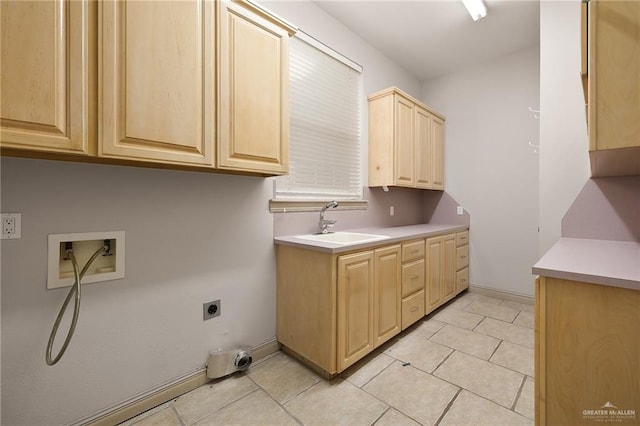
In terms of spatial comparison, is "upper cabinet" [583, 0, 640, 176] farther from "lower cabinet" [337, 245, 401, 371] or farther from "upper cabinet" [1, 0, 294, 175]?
"upper cabinet" [1, 0, 294, 175]

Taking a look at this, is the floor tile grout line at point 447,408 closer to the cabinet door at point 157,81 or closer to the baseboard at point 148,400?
the baseboard at point 148,400

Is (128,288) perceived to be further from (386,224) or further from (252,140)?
(386,224)

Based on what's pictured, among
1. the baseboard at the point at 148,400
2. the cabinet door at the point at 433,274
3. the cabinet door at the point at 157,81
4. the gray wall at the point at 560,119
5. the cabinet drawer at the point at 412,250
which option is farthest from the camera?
the cabinet door at the point at 433,274

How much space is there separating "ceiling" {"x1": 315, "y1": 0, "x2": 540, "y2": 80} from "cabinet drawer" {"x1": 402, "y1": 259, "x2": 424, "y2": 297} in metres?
2.21

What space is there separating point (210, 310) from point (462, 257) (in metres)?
2.82

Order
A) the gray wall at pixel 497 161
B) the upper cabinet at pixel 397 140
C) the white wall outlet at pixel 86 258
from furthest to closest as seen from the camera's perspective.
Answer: the gray wall at pixel 497 161, the upper cabinet at pixel 397 140, the white wall outlet at pixel 86 258

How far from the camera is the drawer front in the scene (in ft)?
10.4

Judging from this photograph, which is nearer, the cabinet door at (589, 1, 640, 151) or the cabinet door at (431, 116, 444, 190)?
the cabinet door at (589, 1, 640, 151)

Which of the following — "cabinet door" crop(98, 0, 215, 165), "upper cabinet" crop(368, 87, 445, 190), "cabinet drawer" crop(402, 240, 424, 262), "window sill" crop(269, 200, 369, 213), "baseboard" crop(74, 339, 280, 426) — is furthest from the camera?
"upper cabinet" crop(368, 87, 445, 190)

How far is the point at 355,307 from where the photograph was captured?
1796 mm

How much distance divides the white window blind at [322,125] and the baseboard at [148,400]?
4.20ft

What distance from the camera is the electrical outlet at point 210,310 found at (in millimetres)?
1718

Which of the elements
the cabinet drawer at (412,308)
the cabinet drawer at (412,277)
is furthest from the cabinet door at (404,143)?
the cabinet drawer at (412,308)

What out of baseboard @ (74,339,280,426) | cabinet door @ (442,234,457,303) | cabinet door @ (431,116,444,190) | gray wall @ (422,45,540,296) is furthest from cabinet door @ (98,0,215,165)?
gray wall @ (422,45,540,296)
